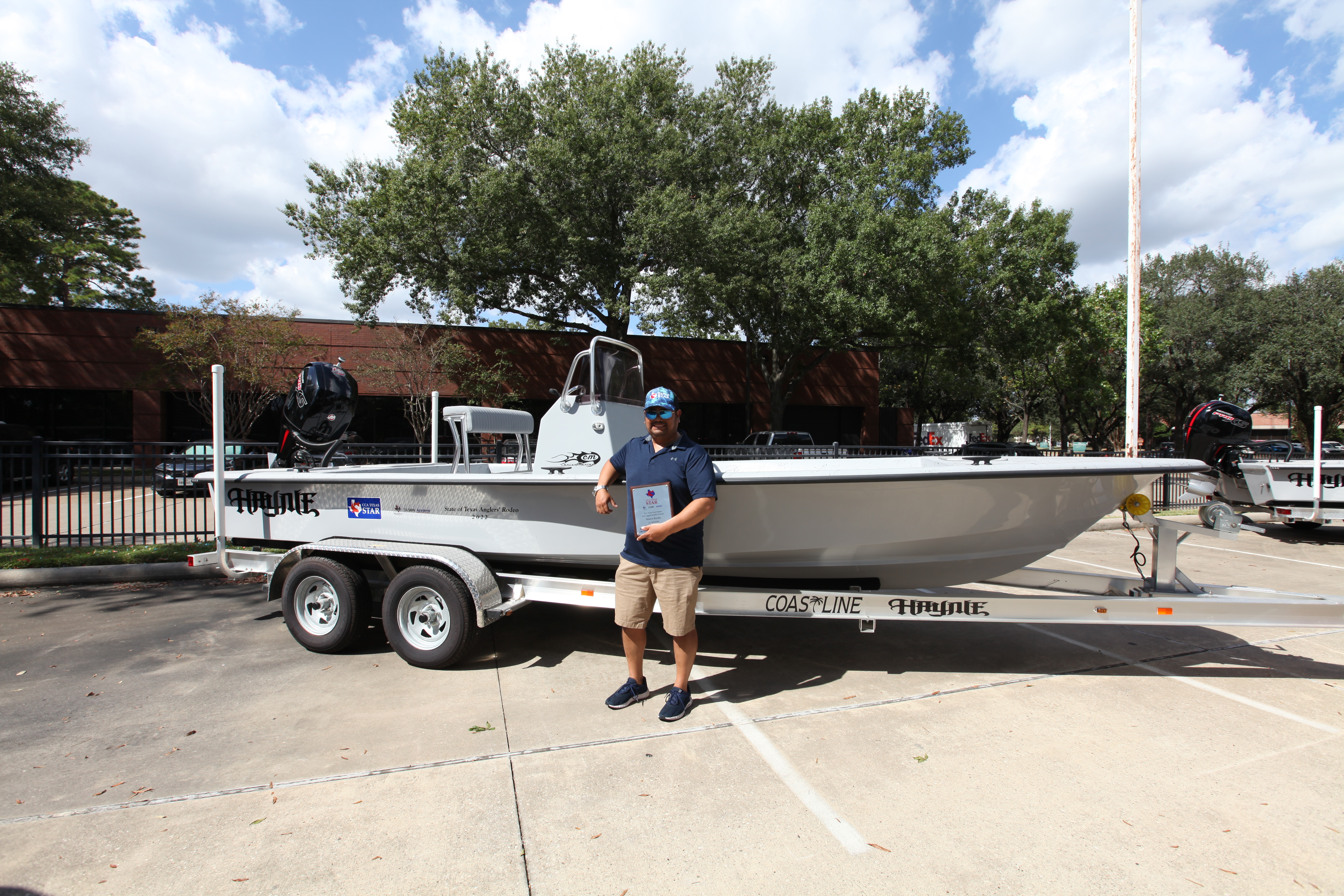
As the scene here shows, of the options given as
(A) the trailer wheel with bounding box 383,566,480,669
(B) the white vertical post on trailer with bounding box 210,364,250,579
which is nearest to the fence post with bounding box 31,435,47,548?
(B) the white vertical post on trailer with bounding box 210,364,250,579

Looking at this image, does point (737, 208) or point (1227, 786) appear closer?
point (1227, 786)

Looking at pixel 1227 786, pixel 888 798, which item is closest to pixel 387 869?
pixel 888 798

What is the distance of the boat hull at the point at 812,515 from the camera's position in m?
3.58

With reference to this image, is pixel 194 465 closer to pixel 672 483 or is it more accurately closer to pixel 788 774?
pixel 672 483

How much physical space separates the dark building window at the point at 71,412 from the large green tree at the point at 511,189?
869 centimetres

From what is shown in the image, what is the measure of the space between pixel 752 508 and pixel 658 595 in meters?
0.74

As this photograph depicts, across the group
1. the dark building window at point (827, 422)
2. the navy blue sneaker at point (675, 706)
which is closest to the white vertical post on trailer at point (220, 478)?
the navy blue sneaker at point (675, 706)

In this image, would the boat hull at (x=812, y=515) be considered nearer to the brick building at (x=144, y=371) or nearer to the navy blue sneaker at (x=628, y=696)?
the navy blue sneaker at (x=628, y=696)

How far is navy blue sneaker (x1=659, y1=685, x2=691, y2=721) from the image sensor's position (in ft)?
10.9

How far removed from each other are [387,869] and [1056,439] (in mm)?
79392

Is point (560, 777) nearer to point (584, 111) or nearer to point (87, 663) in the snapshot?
point (87, 663)

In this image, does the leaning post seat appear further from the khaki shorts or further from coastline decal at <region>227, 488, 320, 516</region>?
Result: the khaki shorts

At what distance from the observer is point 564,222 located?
57.1ft

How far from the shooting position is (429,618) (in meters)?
4.11
